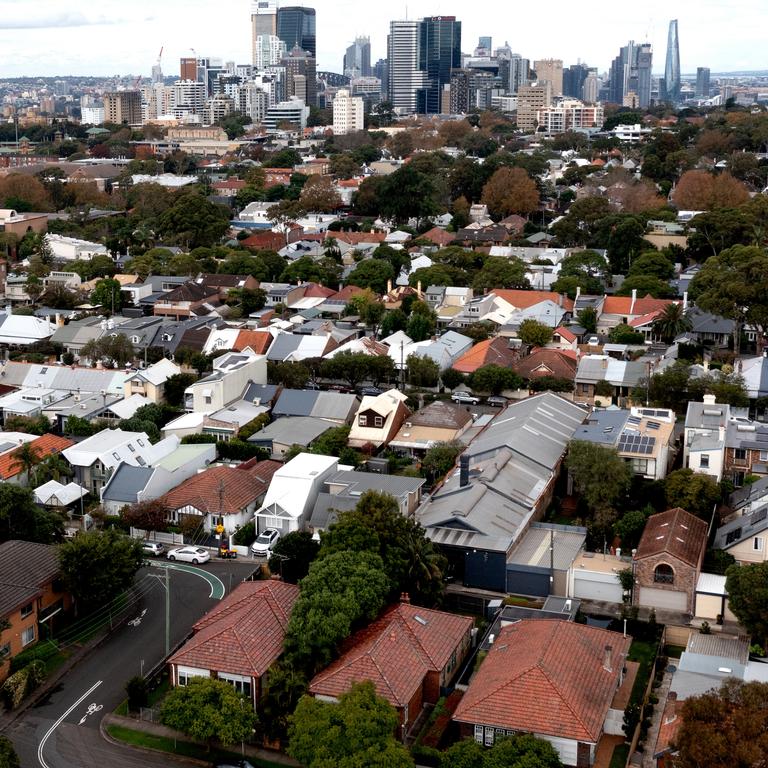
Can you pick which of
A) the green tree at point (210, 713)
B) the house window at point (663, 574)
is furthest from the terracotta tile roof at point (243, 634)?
the house window at point (663, 574)

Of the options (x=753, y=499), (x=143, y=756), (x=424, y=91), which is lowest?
(x=143, y=756)

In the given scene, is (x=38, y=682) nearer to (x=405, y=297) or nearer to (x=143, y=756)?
(x=143, y=756)

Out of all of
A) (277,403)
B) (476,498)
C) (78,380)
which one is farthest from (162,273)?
(476,498)

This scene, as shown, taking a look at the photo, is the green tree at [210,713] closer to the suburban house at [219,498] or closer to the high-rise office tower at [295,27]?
the suburban house at [219,498]

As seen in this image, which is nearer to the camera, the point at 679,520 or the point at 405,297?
the point at 679,520

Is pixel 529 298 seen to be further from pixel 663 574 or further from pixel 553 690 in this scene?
pixel 553 690

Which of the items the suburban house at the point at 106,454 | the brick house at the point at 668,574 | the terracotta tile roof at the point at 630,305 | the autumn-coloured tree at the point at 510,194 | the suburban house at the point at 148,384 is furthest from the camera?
the autumn-coloured tree at the point at 510,194
